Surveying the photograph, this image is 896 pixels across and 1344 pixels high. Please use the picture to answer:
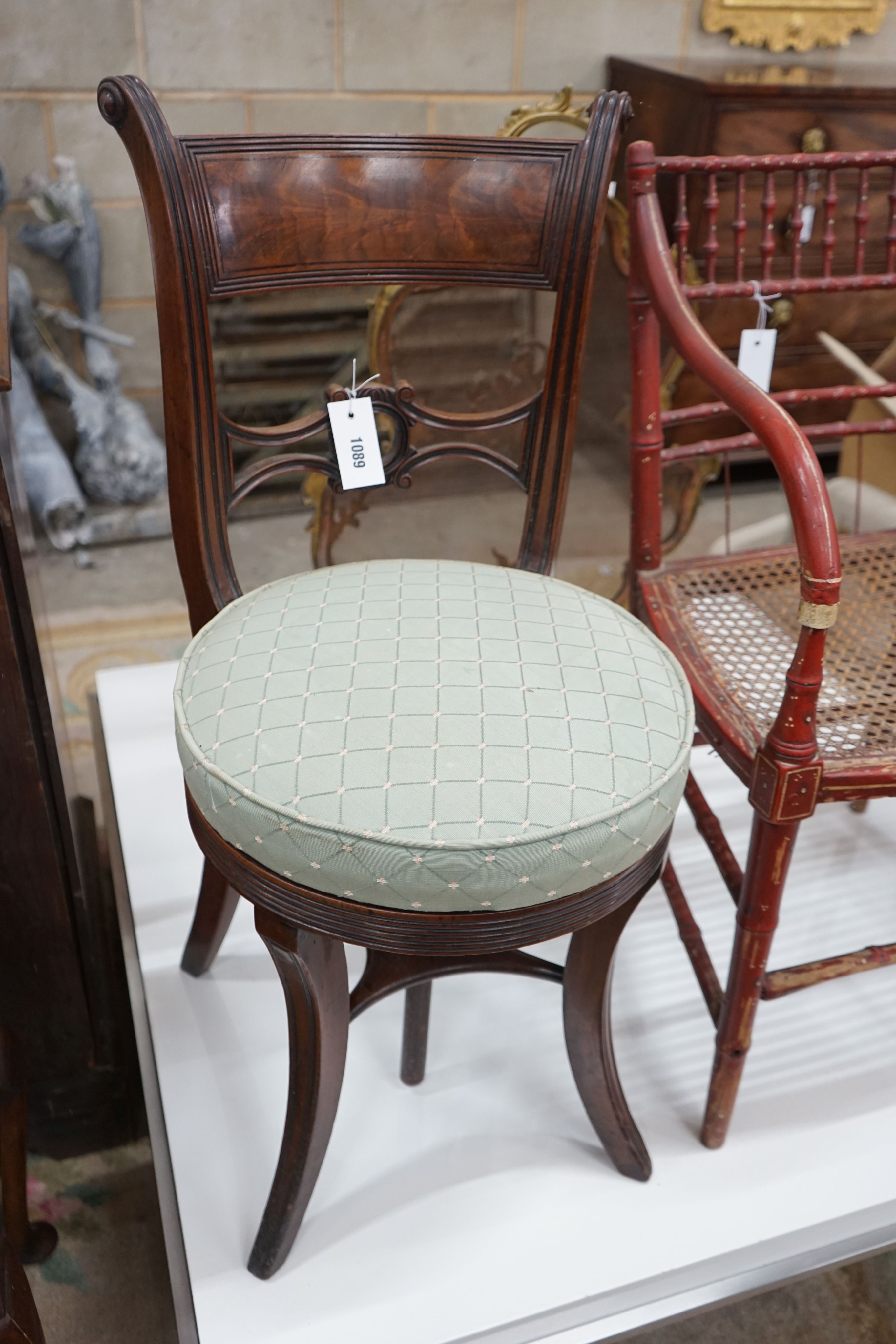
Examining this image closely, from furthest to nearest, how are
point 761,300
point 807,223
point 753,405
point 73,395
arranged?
A: point 73,395
point 807,223
point 761,300
point 753,405

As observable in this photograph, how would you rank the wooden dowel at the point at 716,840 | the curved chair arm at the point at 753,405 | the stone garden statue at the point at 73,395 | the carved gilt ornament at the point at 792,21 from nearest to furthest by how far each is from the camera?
the curved chair arm at the point at 753,405 < the wooden dowel at the point at 716,840 < the stone garden statue at the point at 73,395 < the carved gilt ornament at the point at 792,21

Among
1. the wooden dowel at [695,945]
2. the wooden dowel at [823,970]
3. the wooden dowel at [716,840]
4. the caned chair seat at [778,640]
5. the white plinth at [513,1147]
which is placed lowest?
the white plinth at [513,1147]

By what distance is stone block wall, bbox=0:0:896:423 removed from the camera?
1822 mm

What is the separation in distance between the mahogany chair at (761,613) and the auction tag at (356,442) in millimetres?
299

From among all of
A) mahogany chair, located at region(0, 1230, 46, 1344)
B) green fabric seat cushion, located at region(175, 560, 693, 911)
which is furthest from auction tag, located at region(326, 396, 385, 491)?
mahogany chair, located at region(0, 1230, 46, 1344)

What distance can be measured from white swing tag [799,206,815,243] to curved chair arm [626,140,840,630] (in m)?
0.22

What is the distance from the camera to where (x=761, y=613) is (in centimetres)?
118

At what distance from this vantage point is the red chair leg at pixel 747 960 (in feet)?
3.05

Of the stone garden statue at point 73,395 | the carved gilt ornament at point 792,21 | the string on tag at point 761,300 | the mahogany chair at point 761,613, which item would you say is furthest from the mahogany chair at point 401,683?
the carved gilt ornament at point 792,21

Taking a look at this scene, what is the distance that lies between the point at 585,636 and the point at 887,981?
724 mm

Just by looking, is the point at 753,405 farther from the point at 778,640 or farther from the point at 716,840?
the point at 716,840

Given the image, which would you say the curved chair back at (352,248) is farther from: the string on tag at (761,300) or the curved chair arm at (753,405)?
the string on tag at (761,300)

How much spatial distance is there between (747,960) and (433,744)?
0.42 metres

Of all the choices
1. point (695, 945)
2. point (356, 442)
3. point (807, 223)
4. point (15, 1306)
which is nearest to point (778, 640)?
point (695, 945)
